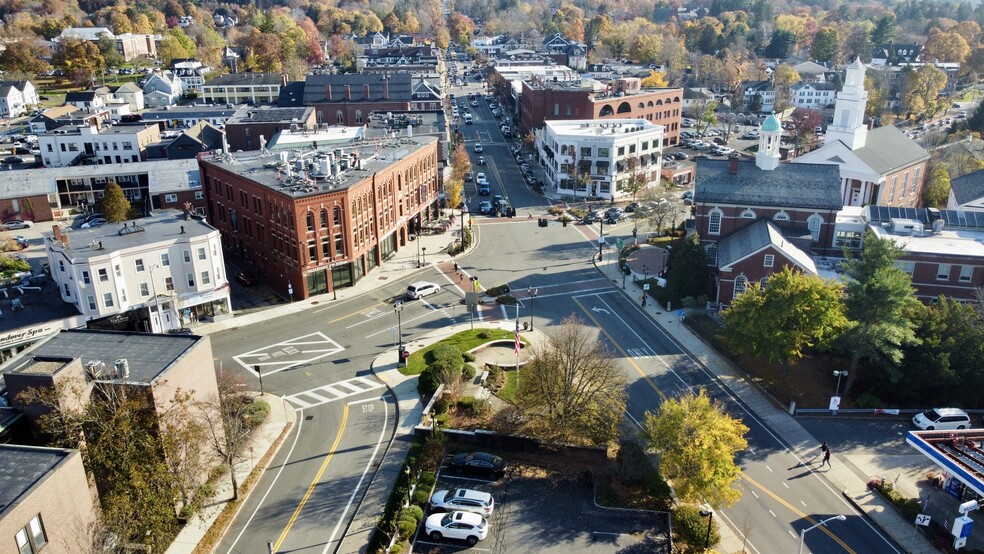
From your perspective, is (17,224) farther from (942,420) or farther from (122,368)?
(942,420)

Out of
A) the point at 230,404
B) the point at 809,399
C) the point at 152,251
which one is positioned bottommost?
the point at 809,399

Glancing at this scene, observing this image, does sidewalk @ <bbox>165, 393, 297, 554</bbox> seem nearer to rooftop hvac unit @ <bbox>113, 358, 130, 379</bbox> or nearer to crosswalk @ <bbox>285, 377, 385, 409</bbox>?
crosswalk @ <bbox>285, 377, 385, 409</bbox>

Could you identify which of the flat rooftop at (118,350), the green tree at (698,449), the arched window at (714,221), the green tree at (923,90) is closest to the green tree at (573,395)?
the green tree at (698,449)

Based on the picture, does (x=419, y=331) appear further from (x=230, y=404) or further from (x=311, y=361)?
(x=230, y=404)

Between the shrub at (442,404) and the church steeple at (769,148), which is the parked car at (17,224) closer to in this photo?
the shrub at (442,404)

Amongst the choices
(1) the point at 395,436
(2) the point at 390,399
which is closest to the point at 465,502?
(1) the point at 395,436

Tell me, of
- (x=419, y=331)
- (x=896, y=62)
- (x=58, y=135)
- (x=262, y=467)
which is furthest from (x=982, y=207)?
(x=896, y=62)

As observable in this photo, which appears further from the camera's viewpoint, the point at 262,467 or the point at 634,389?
→ the point at 634,389
